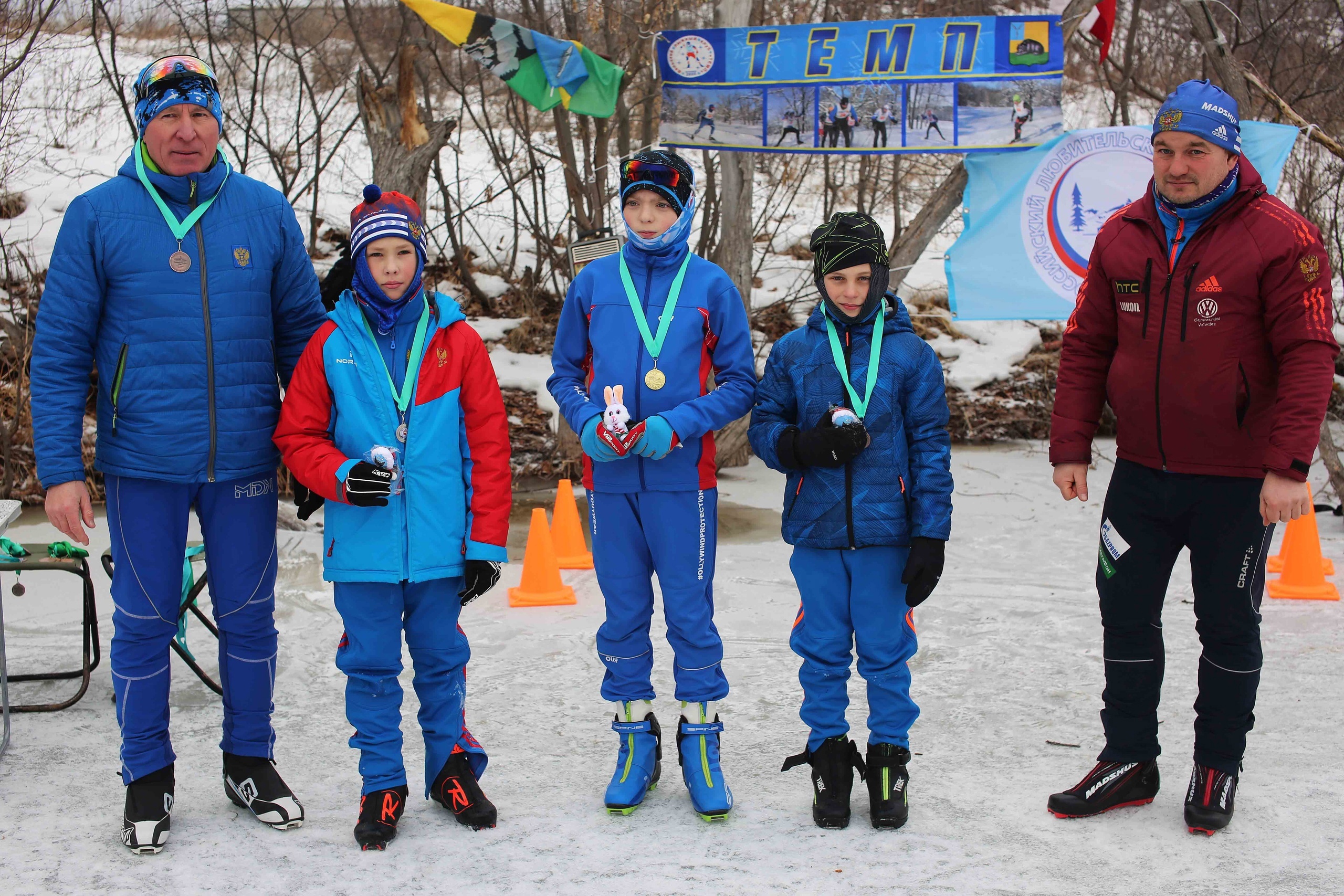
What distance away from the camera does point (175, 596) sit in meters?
3.24

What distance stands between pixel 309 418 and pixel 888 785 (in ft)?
6.26

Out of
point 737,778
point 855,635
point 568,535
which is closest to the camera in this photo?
point 855,635

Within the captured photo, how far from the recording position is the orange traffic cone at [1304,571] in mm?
5402

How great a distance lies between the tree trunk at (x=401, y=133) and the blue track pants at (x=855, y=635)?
6165mm

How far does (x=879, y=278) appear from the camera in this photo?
3.28 meters

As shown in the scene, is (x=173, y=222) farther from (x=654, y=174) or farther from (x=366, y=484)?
(x=654, y=174)

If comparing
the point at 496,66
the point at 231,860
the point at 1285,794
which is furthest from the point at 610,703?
the point at 496,66

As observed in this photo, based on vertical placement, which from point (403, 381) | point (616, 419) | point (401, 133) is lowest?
point (616, 419)

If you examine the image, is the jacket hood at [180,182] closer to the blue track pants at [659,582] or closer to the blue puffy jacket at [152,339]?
the blue puffy jacket at [152,339]

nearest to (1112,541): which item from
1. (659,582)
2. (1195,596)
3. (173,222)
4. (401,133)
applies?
(1195,596)

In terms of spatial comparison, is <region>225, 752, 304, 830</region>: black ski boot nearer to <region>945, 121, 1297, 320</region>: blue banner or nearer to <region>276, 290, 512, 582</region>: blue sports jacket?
<region>276, 290, 512, 582</region>: blue sports jacket

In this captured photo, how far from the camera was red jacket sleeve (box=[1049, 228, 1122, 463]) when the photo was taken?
11.1 feet

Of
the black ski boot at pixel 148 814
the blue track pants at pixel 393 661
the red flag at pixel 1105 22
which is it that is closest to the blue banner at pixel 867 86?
the red flag at pixel 1105 22

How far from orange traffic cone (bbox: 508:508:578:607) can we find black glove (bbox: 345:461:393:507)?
8.40 feet
